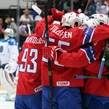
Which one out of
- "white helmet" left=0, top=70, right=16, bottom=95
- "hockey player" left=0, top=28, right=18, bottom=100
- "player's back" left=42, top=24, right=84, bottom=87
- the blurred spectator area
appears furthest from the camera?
the blurred spectator area

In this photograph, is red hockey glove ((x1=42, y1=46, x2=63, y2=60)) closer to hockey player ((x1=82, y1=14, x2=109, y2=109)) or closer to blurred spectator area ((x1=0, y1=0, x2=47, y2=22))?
hockey player ((x1=82, y1=14, x2=109, y2=109))

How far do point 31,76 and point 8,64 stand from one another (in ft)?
10.8

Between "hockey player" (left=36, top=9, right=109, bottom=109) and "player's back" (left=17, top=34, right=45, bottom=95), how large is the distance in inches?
10.1

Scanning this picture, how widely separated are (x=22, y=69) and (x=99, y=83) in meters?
0.79

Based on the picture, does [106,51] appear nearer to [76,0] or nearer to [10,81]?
[10,81]

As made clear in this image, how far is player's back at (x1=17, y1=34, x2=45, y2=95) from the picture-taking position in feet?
11.3

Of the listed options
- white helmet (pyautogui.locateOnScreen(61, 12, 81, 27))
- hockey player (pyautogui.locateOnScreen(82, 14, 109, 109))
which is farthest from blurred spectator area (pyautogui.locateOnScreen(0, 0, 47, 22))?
hockey player (pyautogui.locateOnScreen(82, 14, 109, 109))

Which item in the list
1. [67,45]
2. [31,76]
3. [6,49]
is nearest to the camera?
[67,45]

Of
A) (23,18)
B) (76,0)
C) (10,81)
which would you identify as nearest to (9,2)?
(23,18)

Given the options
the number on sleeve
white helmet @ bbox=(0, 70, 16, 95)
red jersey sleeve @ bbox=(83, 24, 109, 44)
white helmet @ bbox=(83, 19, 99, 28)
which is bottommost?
white helmet @ bbox=(0, 70, 16, 95)

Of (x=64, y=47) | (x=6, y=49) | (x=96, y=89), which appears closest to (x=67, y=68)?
(x=64, y=47)

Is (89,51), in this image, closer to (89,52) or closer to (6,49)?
(89,52)

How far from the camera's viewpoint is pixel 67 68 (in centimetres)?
310

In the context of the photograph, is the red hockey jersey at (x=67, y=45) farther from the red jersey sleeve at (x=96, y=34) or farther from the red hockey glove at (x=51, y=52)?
the red hockey glove at (x=51, y=52)
